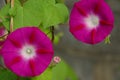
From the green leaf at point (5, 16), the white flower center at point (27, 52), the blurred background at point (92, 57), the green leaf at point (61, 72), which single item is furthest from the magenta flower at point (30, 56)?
the blurred background at point (92, 57)

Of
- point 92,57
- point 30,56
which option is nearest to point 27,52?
point 30,56

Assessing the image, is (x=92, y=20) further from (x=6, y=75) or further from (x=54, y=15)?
(x=6, y=75)

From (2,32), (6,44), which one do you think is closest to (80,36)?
(6,44)

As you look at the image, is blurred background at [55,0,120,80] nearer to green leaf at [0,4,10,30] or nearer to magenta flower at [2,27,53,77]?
green leaf at [0,4,10,30]

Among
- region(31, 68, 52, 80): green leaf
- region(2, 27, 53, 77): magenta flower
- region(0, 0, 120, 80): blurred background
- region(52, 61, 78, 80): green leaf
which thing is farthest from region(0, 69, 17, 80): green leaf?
region(0, 0, 120, 80): blurred background

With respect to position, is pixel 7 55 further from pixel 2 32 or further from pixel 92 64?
pixel 92 64

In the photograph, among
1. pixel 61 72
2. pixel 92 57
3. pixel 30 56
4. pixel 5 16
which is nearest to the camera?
pixel 30 56

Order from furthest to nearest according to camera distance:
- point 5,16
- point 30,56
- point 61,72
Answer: point 61,72
point 5,16
point 30,56
